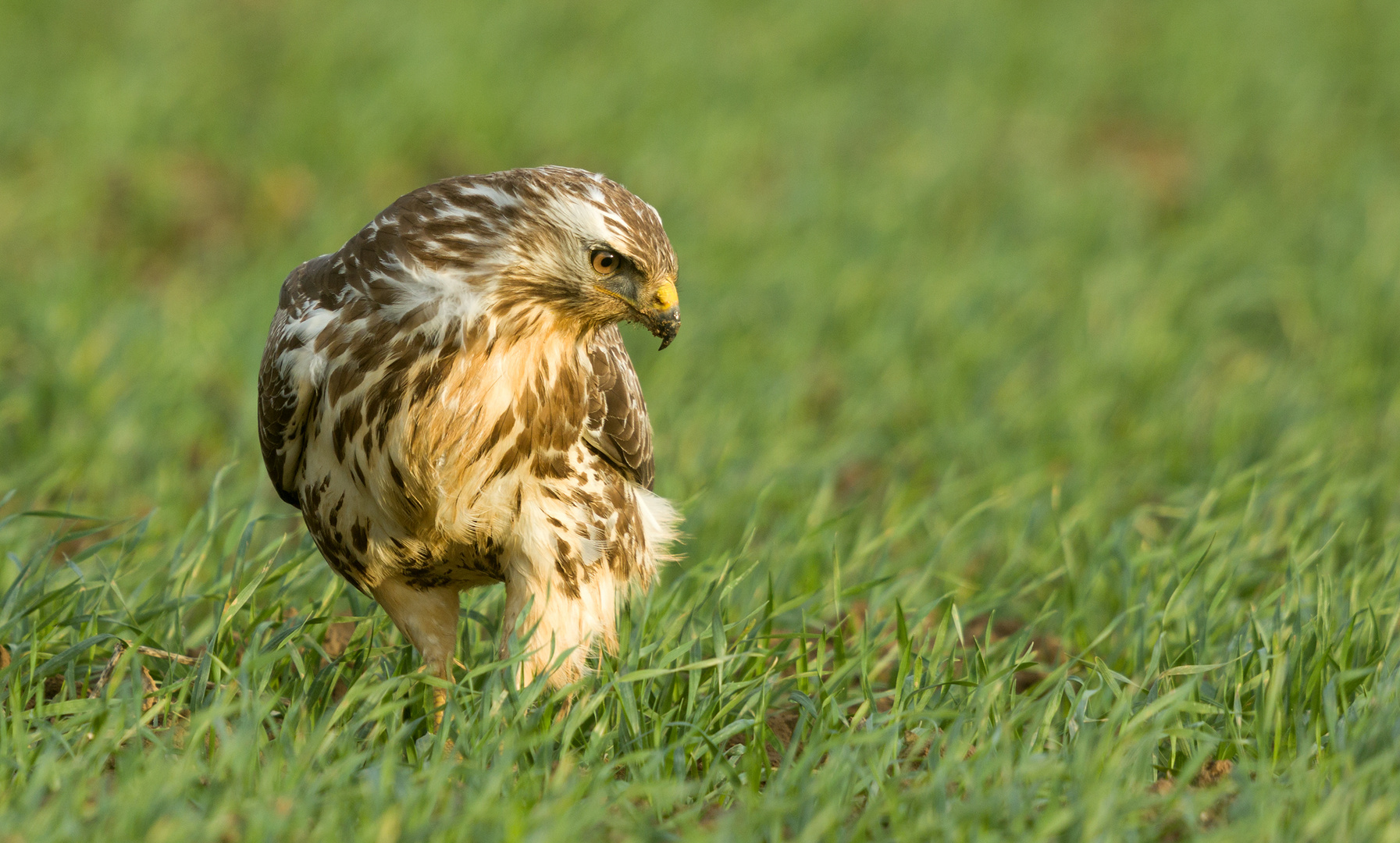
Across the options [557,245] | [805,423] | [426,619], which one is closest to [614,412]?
[557,245]

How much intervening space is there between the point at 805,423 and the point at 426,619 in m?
3.17

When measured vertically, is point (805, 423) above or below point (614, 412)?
below

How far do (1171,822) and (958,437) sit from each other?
3.21 meters

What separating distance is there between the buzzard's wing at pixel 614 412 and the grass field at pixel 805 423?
455mm

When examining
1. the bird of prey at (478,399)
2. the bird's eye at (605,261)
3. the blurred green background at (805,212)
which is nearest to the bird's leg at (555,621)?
the bird of prey at (478,399)

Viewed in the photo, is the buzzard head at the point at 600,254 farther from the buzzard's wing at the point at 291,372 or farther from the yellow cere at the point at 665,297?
the buzzard's wing at the point at 291,372

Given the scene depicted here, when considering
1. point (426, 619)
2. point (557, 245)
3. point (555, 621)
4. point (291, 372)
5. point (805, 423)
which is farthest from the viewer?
point (805, 423)

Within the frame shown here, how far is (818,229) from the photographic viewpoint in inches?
328

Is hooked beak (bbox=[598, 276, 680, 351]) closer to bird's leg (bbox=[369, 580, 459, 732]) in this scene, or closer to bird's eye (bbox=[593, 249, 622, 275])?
bird's eye (bbox=[593, 249, 622, 275])

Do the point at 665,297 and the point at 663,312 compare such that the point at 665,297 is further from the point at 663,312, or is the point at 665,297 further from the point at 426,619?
the point at 426,619

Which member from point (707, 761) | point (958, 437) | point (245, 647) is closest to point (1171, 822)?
point (707, 761)

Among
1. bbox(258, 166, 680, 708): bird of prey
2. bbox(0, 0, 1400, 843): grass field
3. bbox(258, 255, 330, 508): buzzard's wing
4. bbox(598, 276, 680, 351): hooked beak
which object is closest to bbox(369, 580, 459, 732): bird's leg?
bbox(258, 166, 680, 708): bird of prey

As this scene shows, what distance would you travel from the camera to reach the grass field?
2924 mm

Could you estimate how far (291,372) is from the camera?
3225 millimetres
